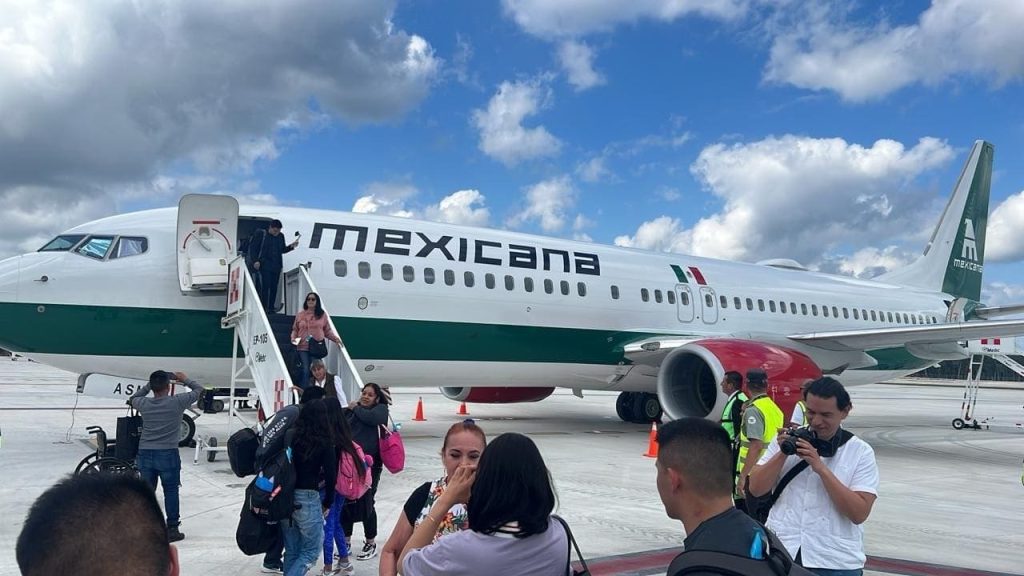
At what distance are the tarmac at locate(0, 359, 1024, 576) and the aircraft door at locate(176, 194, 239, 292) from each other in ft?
7.23

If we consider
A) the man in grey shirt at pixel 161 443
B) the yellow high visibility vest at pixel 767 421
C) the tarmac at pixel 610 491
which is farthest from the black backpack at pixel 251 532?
the yellow high visibility vest at pixel 767 421

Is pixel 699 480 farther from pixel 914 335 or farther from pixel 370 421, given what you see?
pixel 914 335

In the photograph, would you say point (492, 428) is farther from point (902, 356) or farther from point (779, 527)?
point (779, 527)

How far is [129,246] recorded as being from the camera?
392 inches

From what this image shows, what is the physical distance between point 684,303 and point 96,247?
993 centimetres

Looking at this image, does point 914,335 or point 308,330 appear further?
point 914,335

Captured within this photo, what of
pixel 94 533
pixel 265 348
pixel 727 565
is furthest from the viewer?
pixel 265 348

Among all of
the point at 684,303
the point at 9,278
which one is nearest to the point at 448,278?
the point at 684,303

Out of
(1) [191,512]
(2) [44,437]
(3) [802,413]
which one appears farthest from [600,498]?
(2) [44,437]

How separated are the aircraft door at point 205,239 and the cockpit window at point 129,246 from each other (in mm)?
553

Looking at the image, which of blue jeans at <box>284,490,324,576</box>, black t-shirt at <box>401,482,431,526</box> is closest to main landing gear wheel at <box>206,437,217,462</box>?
blue jeans at <box>284,490,324,576</box>

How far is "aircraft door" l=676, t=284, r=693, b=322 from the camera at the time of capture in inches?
587

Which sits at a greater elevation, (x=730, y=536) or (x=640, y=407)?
(x=730, y=536)

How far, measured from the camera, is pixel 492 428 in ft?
47.8
